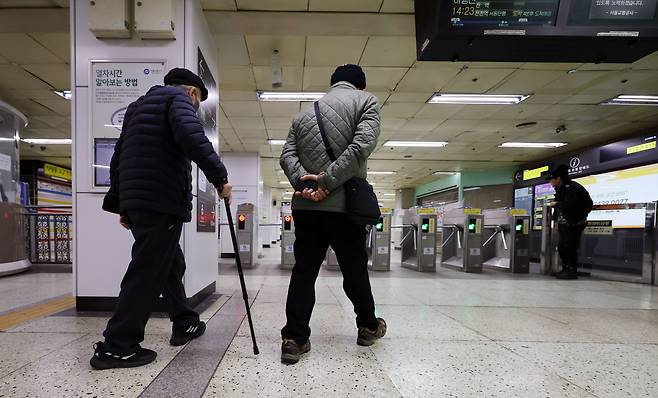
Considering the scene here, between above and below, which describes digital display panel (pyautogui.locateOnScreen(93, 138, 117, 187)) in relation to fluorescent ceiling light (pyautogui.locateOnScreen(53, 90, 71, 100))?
below

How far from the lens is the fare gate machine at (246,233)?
698 centimetres

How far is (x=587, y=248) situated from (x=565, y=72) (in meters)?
3.96

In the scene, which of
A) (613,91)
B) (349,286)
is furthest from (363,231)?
(613,91)

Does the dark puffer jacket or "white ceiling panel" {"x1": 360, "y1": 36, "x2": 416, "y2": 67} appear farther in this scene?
"white ceiling panel" {"x1": 360, "y1": 36, "x2": 416, "y2": 67}

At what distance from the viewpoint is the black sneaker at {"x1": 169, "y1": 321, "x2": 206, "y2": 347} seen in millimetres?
2045

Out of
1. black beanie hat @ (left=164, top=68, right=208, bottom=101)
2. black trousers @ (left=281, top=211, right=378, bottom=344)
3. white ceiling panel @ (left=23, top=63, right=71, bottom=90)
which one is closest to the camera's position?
black trousers @ (left=281, top=211, right=378, bottom=344)

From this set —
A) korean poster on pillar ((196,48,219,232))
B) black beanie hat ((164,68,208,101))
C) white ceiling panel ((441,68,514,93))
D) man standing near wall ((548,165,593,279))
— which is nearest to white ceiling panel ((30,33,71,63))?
korean poster on pillar ((196,48,219,232))

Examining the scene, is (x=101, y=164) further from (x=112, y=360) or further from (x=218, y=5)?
(x=218, y=5)

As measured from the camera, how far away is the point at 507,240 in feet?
24.2

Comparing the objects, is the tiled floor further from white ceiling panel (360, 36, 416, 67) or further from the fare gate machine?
the fare gate machine

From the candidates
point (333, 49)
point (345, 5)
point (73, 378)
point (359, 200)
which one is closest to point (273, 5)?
point (345, 5)

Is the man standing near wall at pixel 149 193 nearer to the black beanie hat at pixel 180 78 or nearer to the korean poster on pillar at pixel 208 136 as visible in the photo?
the black beanie hat at pixel 180 78

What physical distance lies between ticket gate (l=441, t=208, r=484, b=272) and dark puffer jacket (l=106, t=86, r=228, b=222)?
6.23 meters

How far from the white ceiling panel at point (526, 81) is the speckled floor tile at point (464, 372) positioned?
14.5 feet
